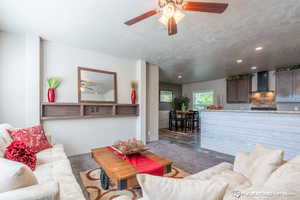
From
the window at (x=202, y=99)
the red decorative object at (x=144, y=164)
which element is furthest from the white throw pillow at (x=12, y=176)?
the window at (x=202, y=99)

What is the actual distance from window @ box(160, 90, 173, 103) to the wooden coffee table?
559 cm

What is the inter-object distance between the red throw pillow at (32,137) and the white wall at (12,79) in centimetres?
92

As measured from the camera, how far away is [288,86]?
4723mm

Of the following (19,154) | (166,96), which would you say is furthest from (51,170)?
(166,96)

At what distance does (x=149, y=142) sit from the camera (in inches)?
174

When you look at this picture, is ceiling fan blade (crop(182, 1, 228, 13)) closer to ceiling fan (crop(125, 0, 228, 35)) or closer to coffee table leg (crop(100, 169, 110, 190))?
ceiling fan (crop(125, 0, 228, 35))

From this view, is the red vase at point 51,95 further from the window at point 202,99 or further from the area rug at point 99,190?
the window at point 202,99

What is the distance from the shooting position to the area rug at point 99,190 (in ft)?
5.75

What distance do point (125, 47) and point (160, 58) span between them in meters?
1.15

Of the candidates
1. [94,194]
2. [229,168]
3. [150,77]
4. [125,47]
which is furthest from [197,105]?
[94,194]

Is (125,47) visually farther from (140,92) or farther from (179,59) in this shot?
(179,59)

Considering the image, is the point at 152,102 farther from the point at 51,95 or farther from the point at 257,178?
the point at 257,178

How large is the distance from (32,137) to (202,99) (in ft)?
23.5

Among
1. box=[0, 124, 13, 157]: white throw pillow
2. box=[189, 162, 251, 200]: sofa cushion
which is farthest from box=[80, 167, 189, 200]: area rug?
box=[0, 124, 13, 157]: white throw pillow
